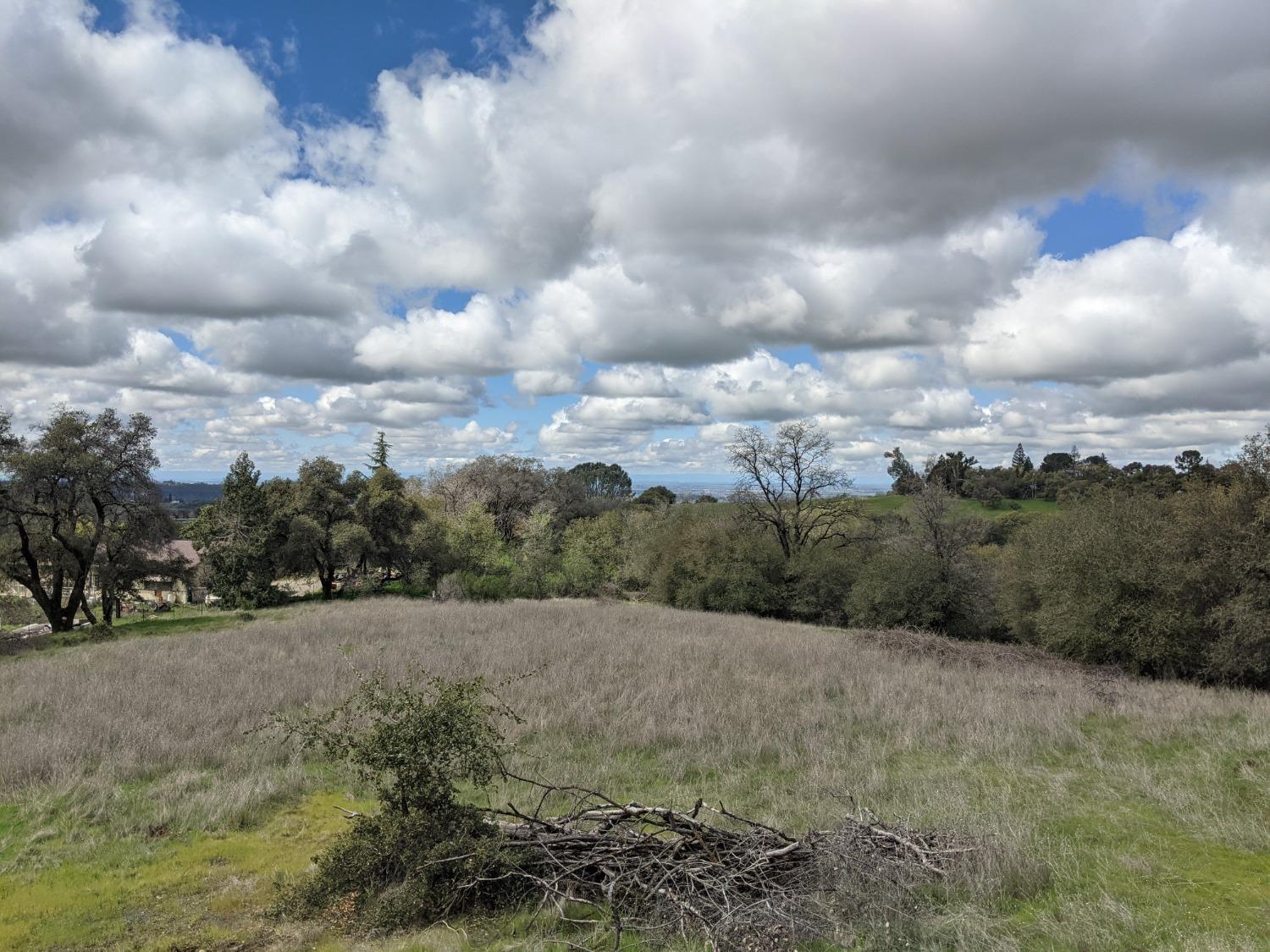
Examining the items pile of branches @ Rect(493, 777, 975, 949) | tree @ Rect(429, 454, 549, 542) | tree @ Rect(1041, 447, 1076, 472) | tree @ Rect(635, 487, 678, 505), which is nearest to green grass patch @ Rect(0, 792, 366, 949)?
pile of branches @ Rect(493, 777, 975, 949)

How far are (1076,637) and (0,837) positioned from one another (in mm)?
25131

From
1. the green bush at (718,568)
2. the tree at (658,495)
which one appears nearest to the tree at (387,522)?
the green bush at (718,568)

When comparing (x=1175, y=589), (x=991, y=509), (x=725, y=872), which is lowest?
(x=991, y=509)

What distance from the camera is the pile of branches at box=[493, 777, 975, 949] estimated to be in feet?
16.2

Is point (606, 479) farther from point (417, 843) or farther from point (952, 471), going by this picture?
point (417, 843)

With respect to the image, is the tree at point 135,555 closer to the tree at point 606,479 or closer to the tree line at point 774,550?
the tree line at point 774,550

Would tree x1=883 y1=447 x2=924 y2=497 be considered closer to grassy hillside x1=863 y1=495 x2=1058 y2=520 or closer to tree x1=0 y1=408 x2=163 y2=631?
grassy hillside x1=863 y1=495 x2=1058 y2=520

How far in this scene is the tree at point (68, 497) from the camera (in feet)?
88.9

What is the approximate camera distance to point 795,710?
44.1ft

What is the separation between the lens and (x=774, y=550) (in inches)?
1512

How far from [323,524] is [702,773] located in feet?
125

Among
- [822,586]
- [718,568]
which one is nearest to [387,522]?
[718,568]

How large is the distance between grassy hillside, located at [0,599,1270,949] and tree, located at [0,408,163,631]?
38.2 ft

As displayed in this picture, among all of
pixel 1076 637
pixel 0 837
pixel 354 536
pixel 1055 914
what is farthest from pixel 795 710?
pixel 354 536
